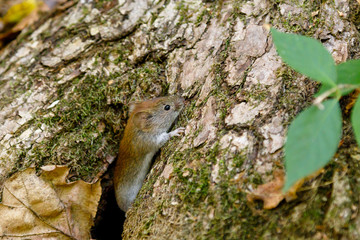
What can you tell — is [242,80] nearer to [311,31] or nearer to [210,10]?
[311,31]

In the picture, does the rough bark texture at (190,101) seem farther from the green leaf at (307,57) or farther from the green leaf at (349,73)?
the green leaf at (307,57)

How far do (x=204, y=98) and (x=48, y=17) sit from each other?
261cm

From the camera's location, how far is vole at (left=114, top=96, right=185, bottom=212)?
3.90 metres

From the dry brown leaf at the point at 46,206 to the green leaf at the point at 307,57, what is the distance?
87.2 inches

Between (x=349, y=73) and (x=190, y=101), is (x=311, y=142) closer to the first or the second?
(x=349, y=73)

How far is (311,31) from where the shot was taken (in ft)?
10.1

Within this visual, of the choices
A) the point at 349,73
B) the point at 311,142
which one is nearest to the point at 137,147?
the point at 349,73

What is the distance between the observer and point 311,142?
158 centimetres

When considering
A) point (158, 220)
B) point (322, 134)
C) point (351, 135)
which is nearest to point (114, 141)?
point (158, 220)

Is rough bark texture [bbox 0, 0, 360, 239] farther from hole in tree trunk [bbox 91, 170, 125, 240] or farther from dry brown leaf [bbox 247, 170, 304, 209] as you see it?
hole in tree trunk [bbox 91, 170, 125, 240]

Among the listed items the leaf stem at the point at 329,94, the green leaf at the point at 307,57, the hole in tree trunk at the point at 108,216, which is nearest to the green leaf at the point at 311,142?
the leaf stem at the point at 329,94

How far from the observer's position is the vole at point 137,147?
390 cm

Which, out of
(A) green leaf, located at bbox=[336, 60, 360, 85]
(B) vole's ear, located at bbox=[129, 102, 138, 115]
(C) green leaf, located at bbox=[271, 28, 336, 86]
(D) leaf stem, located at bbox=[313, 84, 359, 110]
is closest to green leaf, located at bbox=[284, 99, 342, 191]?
(D) leaf stem, located at bbox=[313, 84, 359, 110]

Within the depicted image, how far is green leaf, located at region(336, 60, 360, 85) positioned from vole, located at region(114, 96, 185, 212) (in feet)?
6.62
